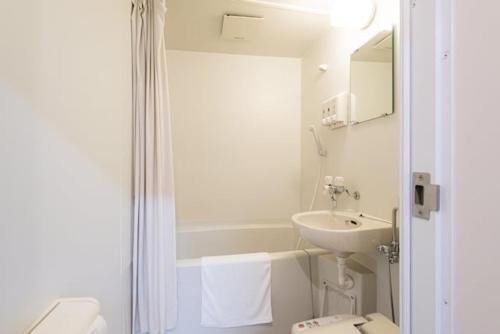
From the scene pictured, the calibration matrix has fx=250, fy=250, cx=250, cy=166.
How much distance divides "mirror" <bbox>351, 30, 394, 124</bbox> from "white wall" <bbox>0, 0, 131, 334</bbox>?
141cm

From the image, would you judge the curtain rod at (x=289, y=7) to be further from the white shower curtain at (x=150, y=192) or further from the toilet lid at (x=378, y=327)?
the toilet lid at (x=378, y=327)

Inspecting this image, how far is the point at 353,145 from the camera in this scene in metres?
1.72

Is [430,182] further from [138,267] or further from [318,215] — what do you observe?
[138,267]

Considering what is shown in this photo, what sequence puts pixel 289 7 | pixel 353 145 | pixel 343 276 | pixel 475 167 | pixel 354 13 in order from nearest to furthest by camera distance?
1. pixel 475 167
2. pixel 343 276
3. pixel 354 13
4. pixel 353 145
5. pixel 289 7

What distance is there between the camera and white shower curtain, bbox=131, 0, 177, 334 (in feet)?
4.72

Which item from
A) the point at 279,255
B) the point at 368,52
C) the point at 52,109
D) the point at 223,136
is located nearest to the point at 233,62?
the point at 223,136

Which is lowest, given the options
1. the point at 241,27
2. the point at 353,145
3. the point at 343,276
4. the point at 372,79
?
the point at 343,276

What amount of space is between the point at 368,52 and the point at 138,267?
1884mm

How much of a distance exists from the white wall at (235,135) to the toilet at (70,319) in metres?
1.78

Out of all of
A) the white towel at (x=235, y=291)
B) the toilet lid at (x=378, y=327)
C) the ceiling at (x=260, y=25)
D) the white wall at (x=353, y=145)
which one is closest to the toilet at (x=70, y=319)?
the white towel at (x=235, y=291)

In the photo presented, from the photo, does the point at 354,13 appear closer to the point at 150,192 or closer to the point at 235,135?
the point at 235,135

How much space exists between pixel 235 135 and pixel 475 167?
90.9 inches

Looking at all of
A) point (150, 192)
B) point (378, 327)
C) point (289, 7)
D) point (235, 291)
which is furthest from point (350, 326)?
point (289, 7)

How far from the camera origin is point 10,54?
56cm
